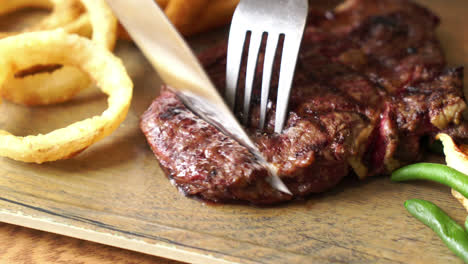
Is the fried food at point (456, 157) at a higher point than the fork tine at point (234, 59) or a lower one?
lower

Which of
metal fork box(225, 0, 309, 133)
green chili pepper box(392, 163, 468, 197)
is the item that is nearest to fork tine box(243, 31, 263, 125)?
metal fork box(225, 0, 309, 133)

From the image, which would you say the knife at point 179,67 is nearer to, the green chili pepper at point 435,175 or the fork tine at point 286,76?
the fork tine at point 286,76

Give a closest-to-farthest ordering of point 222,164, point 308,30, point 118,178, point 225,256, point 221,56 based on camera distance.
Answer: point 225,256, point 222,164, point 118,178, point 221,56, point 308,30

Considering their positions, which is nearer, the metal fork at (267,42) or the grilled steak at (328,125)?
the grilled steak at (328,125)

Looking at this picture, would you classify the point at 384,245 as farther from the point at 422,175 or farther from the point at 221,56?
the point at 221,56

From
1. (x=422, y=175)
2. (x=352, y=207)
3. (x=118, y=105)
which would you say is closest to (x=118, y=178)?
(x=118, y=105)

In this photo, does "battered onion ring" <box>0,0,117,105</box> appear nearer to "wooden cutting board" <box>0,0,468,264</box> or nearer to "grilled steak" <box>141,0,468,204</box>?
"wooden cutting board" <box>0,0,468,264</box>

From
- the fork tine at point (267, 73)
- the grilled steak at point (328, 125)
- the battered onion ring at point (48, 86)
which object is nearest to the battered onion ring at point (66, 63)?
the battered onion ring at point (48, 86)
